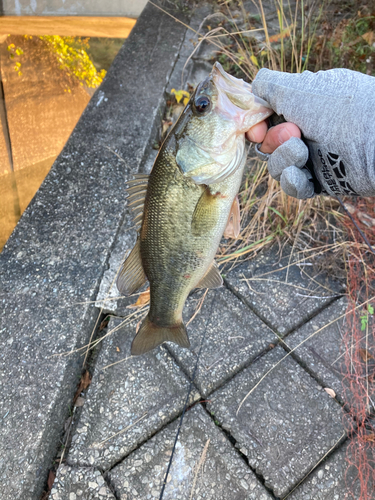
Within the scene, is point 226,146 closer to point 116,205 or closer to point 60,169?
point 116,205

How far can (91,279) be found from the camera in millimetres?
2336

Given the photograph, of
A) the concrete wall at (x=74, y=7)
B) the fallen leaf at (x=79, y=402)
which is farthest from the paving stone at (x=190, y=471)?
the concrete wall at (x=74, y=7)

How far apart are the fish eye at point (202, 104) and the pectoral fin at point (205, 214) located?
338mm

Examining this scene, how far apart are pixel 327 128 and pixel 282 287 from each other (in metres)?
1.27

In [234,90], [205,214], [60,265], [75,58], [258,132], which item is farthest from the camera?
[75,58]

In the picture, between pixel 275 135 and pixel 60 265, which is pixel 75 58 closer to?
pixel 60 265

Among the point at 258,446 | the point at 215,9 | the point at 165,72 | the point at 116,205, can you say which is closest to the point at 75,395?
the point at 258,446

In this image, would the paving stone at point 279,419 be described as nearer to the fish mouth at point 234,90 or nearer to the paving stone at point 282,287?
the paving stone at point 282,287

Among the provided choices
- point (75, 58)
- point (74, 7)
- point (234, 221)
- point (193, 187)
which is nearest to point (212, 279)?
point (234, 221)

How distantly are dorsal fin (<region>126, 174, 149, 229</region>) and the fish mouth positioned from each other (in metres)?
0.52

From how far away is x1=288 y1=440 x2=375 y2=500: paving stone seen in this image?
1.79 metres

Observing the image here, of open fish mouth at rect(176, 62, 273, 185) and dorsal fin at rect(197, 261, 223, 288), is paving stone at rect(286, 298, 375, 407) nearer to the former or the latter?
dorsal fin at rect(197, 261, 223, 288)

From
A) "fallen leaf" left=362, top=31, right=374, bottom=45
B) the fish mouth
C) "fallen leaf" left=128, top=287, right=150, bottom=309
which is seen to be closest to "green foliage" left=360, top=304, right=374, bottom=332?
"fallen leaf" left=128, top=287, right=150, bottom=309

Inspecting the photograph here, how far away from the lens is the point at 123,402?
2.04 metres
